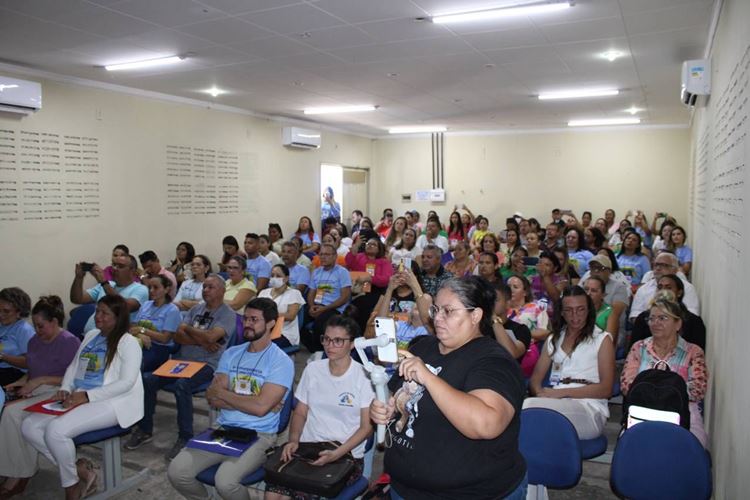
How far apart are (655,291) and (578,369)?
1.75 m

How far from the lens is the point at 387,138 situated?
12844mm

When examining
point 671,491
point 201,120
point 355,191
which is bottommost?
point 671,491

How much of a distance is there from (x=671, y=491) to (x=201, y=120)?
747 cm

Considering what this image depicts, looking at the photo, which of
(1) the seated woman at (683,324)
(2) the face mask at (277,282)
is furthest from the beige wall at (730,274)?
(2) the face mask at (277,282)

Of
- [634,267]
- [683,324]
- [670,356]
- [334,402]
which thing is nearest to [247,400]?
[334,402]

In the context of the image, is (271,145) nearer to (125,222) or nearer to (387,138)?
(125,222)

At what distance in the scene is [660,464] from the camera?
92.9 inches

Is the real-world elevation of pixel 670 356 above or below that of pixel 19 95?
below

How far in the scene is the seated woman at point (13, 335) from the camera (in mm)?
3926

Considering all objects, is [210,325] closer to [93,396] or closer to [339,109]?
[93,396]

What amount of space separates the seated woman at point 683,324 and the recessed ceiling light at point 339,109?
5.46m

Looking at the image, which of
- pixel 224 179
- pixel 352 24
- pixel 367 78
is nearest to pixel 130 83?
pixel 224 179

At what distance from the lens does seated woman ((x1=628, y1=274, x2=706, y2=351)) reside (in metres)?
3.73

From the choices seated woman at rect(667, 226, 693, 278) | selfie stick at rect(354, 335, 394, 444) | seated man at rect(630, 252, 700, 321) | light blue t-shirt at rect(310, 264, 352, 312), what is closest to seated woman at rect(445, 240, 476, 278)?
light blue t-shirt at rect(310, 264, 352, 312)
